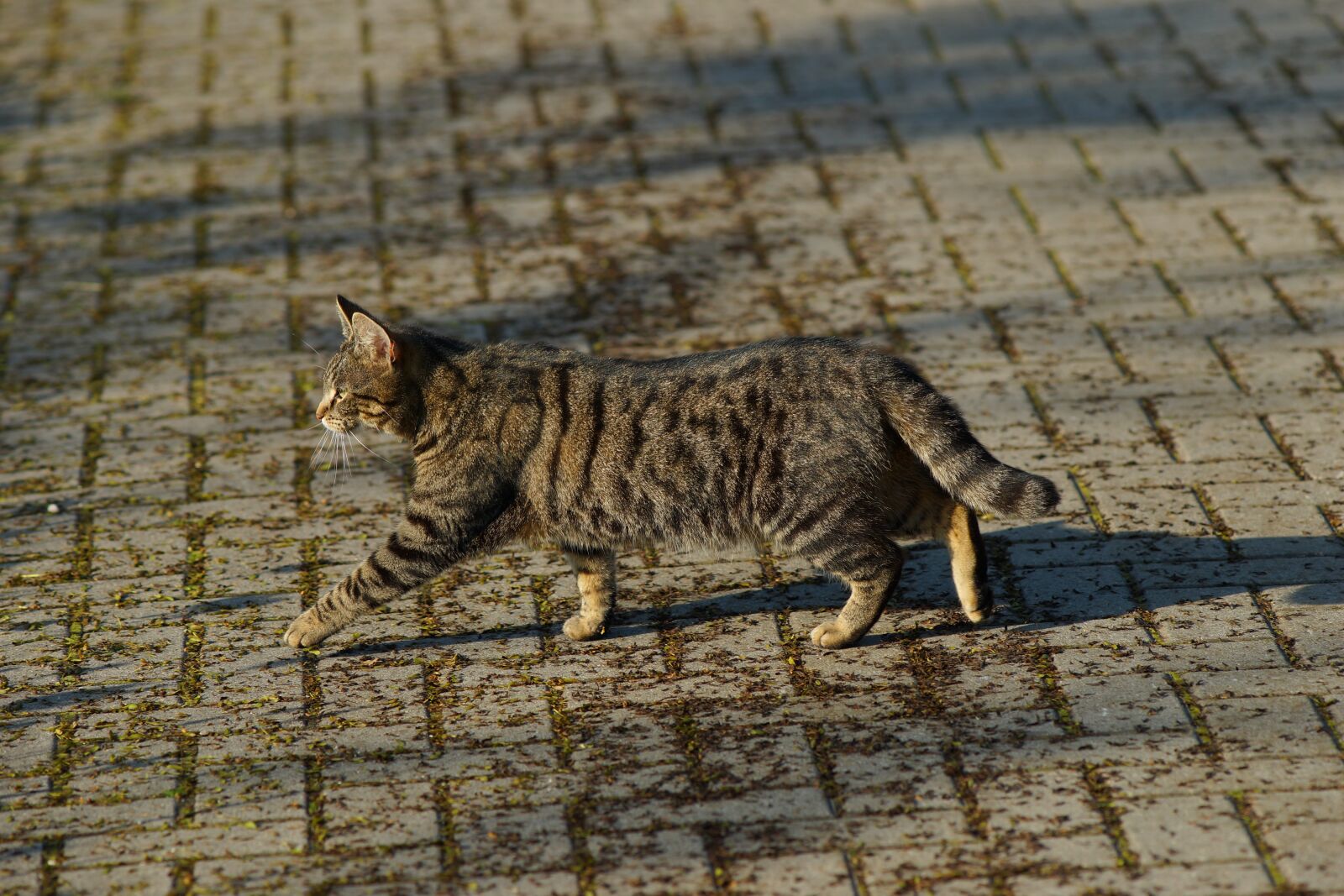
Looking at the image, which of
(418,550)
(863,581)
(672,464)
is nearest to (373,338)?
(418,550)

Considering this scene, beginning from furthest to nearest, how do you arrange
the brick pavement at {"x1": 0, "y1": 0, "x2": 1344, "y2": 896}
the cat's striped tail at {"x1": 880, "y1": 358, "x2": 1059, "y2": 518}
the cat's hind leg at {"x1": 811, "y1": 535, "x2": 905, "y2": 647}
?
the cat's hind leg at {"x1": 811, "y1": 535, "x2": 905, "y2": 647}
the cat's striped tail at {"x1": 880, "y1": 358, "x2": 1059, "y2": 518}
the brick pavement at {"x1": 0, "y1": 0, "x2": 1344, "y2": 896}

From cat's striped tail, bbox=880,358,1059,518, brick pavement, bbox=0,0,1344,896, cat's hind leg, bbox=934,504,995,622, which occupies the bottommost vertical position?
brick pavement, bbox=0,0,1344,896

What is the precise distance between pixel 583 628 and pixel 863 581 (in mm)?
1044

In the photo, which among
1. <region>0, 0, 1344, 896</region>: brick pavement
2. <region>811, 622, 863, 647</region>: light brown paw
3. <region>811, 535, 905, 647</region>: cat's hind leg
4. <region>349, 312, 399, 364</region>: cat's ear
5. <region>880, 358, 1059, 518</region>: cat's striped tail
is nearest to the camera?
<region>0, 0, 1344, 896</region>: brick pavement

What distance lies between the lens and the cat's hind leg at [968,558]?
5.90 m

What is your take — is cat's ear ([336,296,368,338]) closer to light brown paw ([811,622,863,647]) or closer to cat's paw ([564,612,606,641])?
cat's paw ([564,612,606,641])

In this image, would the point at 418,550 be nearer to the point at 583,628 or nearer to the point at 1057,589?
the point at 583,628

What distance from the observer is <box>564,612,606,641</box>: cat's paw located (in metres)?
6.05

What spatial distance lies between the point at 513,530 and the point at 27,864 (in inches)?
76.6

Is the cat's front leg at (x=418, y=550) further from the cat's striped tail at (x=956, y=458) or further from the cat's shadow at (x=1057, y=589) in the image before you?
the cat's striped tail at (x=956, y=458)

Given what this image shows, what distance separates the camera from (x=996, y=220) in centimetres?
906

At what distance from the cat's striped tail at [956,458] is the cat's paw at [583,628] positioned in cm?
131

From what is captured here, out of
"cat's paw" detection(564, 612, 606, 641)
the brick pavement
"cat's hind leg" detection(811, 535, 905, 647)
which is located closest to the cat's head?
the brick pavement

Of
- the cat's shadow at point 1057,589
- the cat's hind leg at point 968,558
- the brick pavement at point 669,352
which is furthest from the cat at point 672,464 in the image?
the brick pavement at point 669,352
